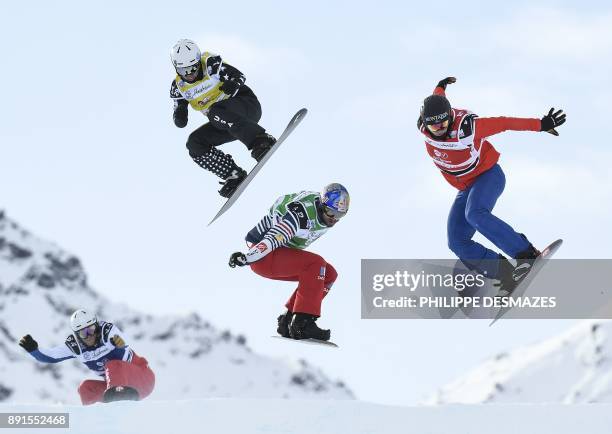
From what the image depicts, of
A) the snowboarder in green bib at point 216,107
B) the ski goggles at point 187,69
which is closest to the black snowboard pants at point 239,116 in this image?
the snowboarder in green bib at point 216,107

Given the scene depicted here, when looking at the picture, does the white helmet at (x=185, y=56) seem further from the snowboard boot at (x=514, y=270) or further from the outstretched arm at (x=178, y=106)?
the snowboard boot at (x=514, y=270)

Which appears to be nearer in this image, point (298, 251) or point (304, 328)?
point (304, 328)

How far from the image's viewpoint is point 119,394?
52.4 feet

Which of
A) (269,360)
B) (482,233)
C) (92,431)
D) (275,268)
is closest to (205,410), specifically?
(92,431)

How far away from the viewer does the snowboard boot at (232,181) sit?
674 inches

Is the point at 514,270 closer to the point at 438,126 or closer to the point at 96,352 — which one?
the point at 438,126

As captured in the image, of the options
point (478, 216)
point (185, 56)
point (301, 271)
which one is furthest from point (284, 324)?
point (185, 56)

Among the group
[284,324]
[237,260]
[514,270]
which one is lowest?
[284,324]

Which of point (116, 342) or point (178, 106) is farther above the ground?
point (178, 106)

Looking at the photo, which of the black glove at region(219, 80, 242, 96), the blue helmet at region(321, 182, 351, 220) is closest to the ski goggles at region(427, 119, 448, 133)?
the blue helmet at region(321, 182, 351, 220)

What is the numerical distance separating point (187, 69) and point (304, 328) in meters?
3.66

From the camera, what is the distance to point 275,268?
601 inches

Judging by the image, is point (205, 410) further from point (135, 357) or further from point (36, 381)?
point (36, 381)

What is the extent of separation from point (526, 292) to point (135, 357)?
5139 mm
